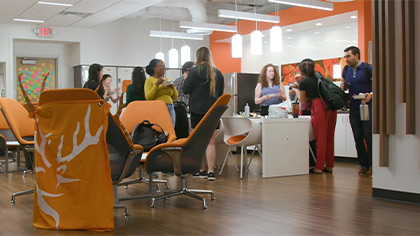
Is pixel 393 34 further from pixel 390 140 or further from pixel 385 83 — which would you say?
pixel 390 140

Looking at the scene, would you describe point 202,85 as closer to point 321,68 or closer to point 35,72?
point 321,68

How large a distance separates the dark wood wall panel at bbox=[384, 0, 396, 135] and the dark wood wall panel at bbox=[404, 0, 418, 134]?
0.53 feet

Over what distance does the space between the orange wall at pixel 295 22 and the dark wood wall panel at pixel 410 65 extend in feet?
18.2

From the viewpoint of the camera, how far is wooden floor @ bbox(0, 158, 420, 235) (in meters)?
3.45

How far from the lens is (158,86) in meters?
5.96

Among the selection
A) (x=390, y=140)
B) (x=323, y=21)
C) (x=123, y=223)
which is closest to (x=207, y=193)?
(x=123, y=223)

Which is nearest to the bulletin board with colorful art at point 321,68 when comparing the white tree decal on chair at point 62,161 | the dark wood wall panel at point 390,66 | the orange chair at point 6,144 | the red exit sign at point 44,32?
the red exit sign at point 44,32

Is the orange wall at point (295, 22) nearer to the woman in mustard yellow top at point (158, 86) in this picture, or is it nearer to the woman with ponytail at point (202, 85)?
the woman with ponytail at point (202, 85)

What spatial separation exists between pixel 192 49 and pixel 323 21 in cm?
483

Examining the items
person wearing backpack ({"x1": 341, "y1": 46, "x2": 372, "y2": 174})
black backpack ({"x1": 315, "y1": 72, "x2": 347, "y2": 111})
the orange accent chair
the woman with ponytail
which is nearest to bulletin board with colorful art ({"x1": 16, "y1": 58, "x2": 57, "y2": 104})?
the woman with ponytail

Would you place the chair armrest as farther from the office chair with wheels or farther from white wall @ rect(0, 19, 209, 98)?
white wall @ rect(0, 19, 209, 98)

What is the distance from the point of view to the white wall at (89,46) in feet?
41.5

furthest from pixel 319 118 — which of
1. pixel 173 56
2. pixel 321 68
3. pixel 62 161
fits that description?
pixel 321 68

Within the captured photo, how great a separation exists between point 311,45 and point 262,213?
8825 millimetres
